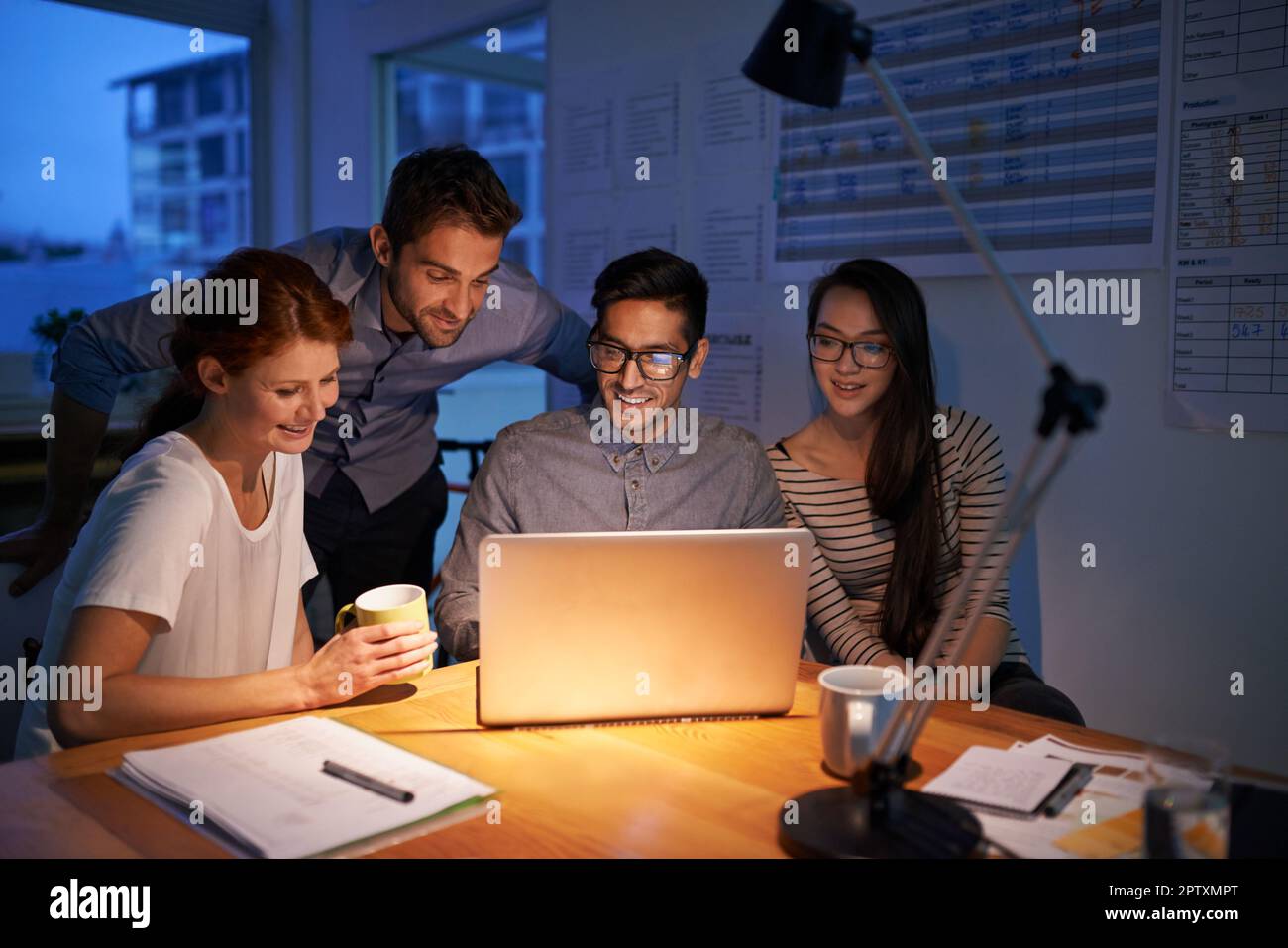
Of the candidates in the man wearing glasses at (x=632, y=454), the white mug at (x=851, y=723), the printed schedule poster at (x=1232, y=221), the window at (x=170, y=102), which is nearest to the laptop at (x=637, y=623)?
the white mug at (x=851, y=723)

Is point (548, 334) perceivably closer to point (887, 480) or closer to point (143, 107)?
point (887, 480)

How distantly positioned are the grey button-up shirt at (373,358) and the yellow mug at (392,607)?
98 centimetres

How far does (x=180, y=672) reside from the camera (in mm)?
1620

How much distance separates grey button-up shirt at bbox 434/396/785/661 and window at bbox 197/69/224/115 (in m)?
3.04

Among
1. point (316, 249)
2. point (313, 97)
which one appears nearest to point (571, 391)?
point (316, 249)

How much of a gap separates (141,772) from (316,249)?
4.82 feet

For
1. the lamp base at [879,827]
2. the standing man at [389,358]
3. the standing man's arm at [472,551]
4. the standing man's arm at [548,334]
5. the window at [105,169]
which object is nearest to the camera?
the lamp base at [879,827]

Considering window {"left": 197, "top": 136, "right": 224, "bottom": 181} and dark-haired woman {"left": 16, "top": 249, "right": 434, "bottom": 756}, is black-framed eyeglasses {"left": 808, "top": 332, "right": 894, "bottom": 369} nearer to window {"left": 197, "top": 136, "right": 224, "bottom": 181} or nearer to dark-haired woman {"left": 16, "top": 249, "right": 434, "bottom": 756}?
dark-haired woman {"left": 16, "top": 249, "right": 434, "bottom": 756}

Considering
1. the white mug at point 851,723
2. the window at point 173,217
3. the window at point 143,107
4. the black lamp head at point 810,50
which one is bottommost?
the white mug at point 851,723

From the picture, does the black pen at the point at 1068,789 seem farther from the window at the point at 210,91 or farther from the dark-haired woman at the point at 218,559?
the window at the point at 210,91

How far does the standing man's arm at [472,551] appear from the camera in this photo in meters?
1.87

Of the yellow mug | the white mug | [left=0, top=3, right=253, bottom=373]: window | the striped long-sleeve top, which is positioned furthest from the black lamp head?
[left=0, top=3, right=253, bottom=373]: window

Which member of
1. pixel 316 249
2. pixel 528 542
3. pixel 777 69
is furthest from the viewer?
pixel 316 249
